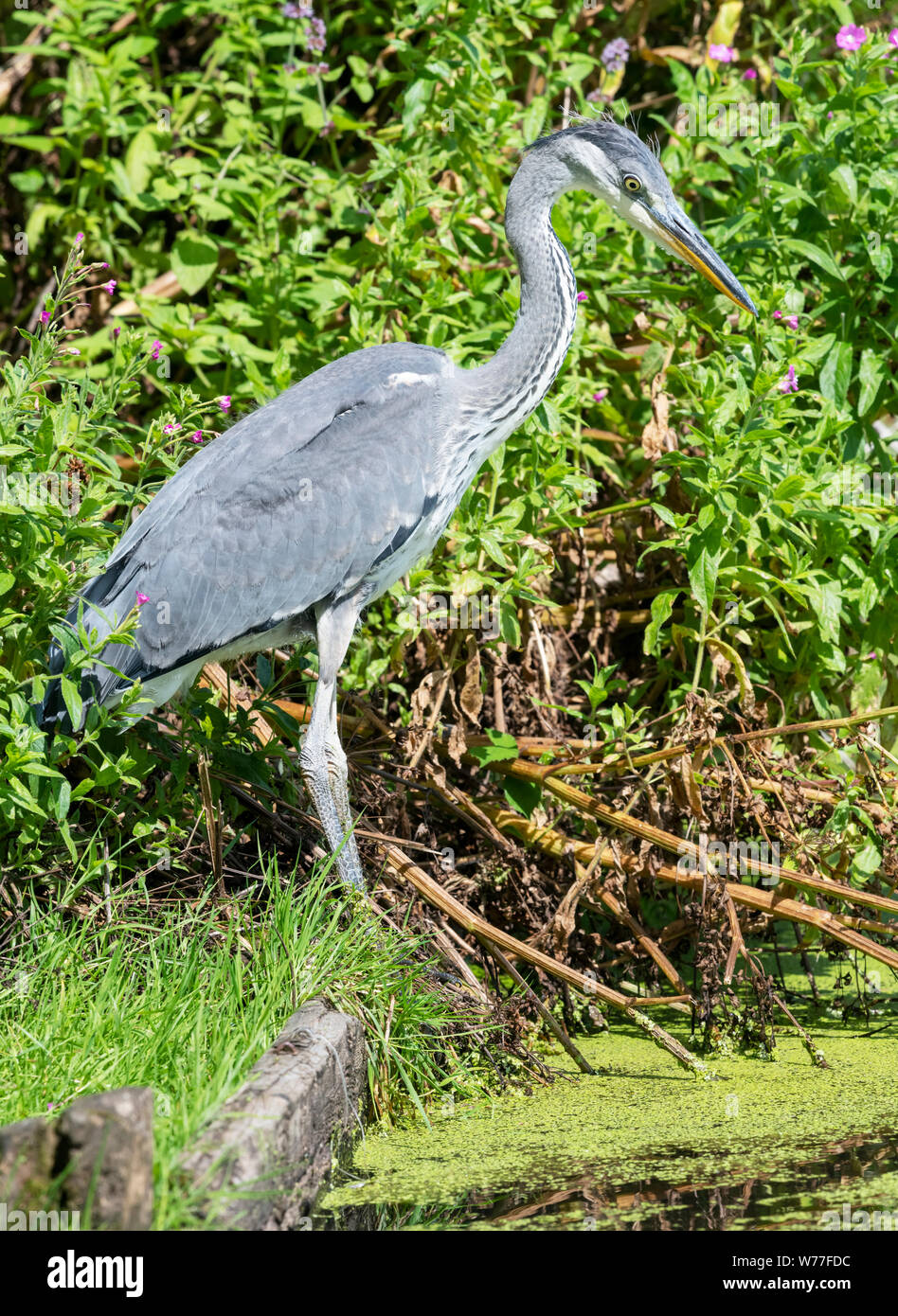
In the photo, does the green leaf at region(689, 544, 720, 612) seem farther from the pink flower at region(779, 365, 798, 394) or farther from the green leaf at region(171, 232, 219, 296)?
the green leaf at region(171, 232, 219, 296)

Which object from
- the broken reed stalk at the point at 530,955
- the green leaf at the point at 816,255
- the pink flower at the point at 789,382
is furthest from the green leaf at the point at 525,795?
the green leaf at the point at 816,255

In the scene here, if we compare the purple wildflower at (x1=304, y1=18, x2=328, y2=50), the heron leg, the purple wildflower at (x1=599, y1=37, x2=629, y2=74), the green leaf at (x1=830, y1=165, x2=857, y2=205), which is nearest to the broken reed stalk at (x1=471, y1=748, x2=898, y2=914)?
the heron leg

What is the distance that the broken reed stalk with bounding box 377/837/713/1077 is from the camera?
3.92 meters

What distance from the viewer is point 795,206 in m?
4.91

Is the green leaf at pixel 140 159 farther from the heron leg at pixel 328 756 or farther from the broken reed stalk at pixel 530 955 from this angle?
the broken reed stalk at pixel 530 955

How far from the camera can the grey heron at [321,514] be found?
407 centimetres

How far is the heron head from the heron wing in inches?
37.4

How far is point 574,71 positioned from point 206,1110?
14.8ft

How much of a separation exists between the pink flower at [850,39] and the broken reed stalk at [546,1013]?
330cm

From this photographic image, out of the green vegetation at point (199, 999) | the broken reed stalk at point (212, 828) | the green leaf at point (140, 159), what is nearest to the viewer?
the green vegetation at point (199, 999)

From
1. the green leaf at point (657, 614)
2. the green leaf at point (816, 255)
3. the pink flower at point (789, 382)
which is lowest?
the green leaf at point (657, 614)

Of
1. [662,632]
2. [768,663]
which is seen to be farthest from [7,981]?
[768,663]

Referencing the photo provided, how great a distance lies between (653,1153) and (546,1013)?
0.82 m
